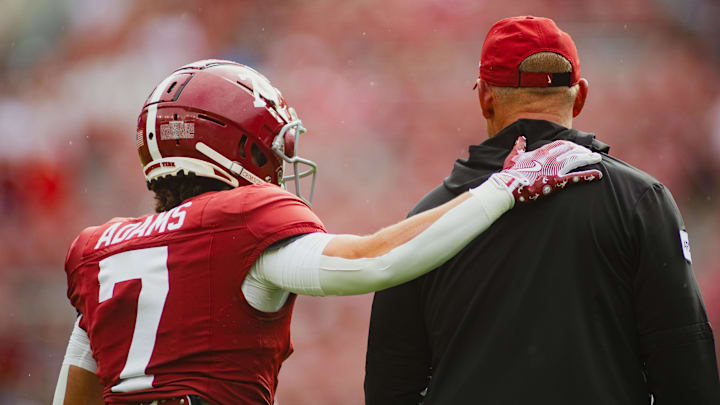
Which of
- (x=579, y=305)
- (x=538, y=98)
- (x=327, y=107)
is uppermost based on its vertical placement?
(x=327, y=107)

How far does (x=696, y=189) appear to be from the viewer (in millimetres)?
6379

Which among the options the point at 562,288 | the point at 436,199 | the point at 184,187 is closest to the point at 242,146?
the point at 184,187

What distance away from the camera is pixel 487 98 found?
6.56ft

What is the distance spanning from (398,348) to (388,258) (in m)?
0.35

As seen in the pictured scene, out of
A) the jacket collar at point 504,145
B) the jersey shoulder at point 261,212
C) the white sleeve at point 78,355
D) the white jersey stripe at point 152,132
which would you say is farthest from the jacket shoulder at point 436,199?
the white sleeve at point 78,355

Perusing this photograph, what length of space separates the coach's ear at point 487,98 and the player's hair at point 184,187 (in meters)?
0.78

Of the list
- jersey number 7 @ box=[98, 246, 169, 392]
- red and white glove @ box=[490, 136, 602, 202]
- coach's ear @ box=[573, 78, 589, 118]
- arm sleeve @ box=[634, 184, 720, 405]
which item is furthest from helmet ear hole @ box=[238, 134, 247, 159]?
arm sleeve @ box=[634, 184, 720, 405]

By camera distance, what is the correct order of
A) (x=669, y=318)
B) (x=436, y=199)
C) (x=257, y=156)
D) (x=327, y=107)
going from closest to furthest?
(x=669, y=318) → (x=436, y=199) → (x=257, y=156) → (x=327, y=107)

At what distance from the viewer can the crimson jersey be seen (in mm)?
1970

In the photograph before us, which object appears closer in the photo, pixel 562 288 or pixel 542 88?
pixel 562 288

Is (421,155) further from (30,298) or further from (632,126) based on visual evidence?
(30,298)

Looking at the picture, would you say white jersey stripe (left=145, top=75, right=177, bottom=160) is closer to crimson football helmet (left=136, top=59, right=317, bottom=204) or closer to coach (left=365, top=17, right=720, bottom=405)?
crimson football helmet (left=136, top=59, right=317, bottom=204)

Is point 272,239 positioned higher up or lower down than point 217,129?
lower down

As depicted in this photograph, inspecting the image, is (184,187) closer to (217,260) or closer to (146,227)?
(146,227)
